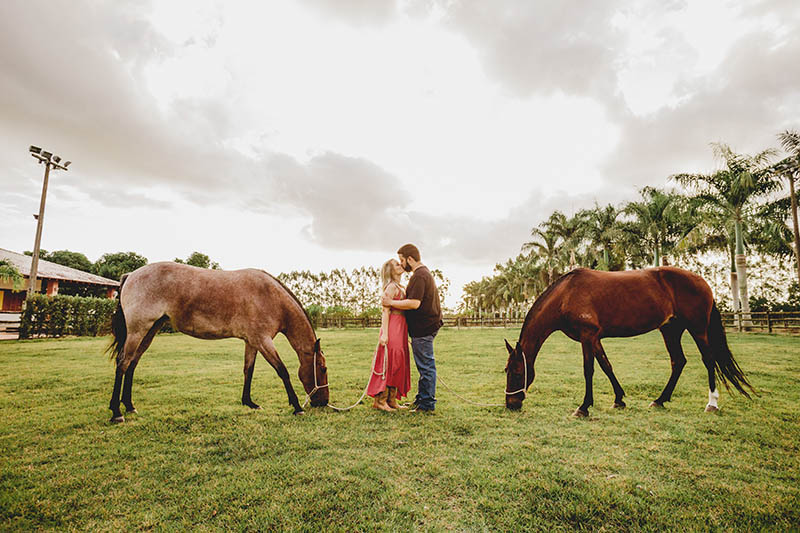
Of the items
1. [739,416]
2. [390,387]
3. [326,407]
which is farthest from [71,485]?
[739,416]

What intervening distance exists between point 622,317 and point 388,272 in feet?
11.1

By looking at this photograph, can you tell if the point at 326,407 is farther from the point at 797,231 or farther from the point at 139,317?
the point at 797,231

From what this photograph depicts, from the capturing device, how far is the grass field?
7.84 ft

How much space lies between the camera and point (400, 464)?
319cm

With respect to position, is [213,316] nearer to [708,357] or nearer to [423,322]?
[423,322]

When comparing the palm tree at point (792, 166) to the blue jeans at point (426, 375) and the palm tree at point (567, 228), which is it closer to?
the palm tree at point (567, 228)

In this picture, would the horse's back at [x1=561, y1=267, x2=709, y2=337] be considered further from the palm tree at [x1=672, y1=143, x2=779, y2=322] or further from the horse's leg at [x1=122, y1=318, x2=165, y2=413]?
the palm tree at [x1=672, y1=143, x2=779, y2=322]

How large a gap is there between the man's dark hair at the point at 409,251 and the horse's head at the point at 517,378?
1.86 m

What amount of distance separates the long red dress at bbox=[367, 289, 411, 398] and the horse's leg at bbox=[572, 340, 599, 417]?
7.57 ft

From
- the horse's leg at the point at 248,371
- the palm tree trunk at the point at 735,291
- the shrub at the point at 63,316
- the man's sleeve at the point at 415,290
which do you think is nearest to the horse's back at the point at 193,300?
the horse's leg at the point at 248,371

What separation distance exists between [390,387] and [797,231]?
92.7ft

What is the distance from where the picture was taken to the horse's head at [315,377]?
17.4ft

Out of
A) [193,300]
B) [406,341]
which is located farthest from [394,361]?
[193,300]

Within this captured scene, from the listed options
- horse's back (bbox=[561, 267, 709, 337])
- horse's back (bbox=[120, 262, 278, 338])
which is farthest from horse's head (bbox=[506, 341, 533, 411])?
horse's back (bbox=[120, 262, 278, 338])
